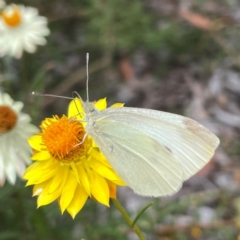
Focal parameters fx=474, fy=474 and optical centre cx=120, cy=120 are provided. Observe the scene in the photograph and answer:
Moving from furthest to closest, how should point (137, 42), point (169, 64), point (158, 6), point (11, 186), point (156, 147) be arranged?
point (158, 6)
point (169, 64)
point (137, 42)
point (11, 186)
point (156, 147)

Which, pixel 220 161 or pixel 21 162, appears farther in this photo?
pixel 220 161

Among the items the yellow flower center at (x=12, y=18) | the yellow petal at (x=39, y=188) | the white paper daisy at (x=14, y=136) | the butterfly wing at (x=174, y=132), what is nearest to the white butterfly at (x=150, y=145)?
the butterfly wing at (x=174, y=132)

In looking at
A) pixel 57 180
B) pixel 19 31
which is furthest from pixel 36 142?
pixel 19 31

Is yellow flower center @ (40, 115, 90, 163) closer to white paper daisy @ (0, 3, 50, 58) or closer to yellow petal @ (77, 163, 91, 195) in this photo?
yellow petal @ (77, 163, 91, 195)

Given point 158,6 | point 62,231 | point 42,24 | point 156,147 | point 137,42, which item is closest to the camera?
point 156,147

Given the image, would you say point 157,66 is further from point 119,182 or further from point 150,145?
point 119,182

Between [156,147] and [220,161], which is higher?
[156,147]

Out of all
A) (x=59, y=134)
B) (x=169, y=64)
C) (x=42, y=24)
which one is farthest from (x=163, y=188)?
(x=169, y=64)

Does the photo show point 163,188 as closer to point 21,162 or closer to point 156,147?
point 156,147
